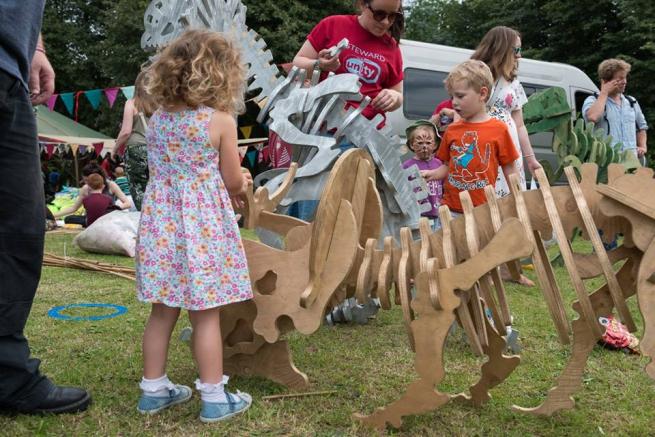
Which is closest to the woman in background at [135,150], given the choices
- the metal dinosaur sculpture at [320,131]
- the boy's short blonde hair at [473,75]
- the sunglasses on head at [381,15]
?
the metal dinosaur sculpture at [320,131]

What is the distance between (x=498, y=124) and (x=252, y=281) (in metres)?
1.70

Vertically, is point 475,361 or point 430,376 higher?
point 430,376

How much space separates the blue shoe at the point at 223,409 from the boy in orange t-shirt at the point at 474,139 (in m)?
1.68

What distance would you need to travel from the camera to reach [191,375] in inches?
105

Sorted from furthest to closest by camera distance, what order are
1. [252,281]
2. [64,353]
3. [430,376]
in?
1. [64,353]
2. [252,281]
3. [430,376]

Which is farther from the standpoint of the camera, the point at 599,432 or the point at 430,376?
the point at 599,432

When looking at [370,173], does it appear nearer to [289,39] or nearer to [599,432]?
[599,432]

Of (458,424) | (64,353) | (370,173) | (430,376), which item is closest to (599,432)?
(458,424)

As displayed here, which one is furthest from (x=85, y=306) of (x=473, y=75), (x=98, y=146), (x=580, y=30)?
(x=580, y=30)

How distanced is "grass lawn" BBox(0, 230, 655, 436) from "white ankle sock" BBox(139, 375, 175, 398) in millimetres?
70

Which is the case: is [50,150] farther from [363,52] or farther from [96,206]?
[363,52]

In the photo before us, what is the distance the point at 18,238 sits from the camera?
82.9 inches

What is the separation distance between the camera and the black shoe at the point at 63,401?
2215 mm

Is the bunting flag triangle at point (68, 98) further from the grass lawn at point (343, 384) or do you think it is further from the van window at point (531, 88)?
the grass lawn at point (343, 384)
